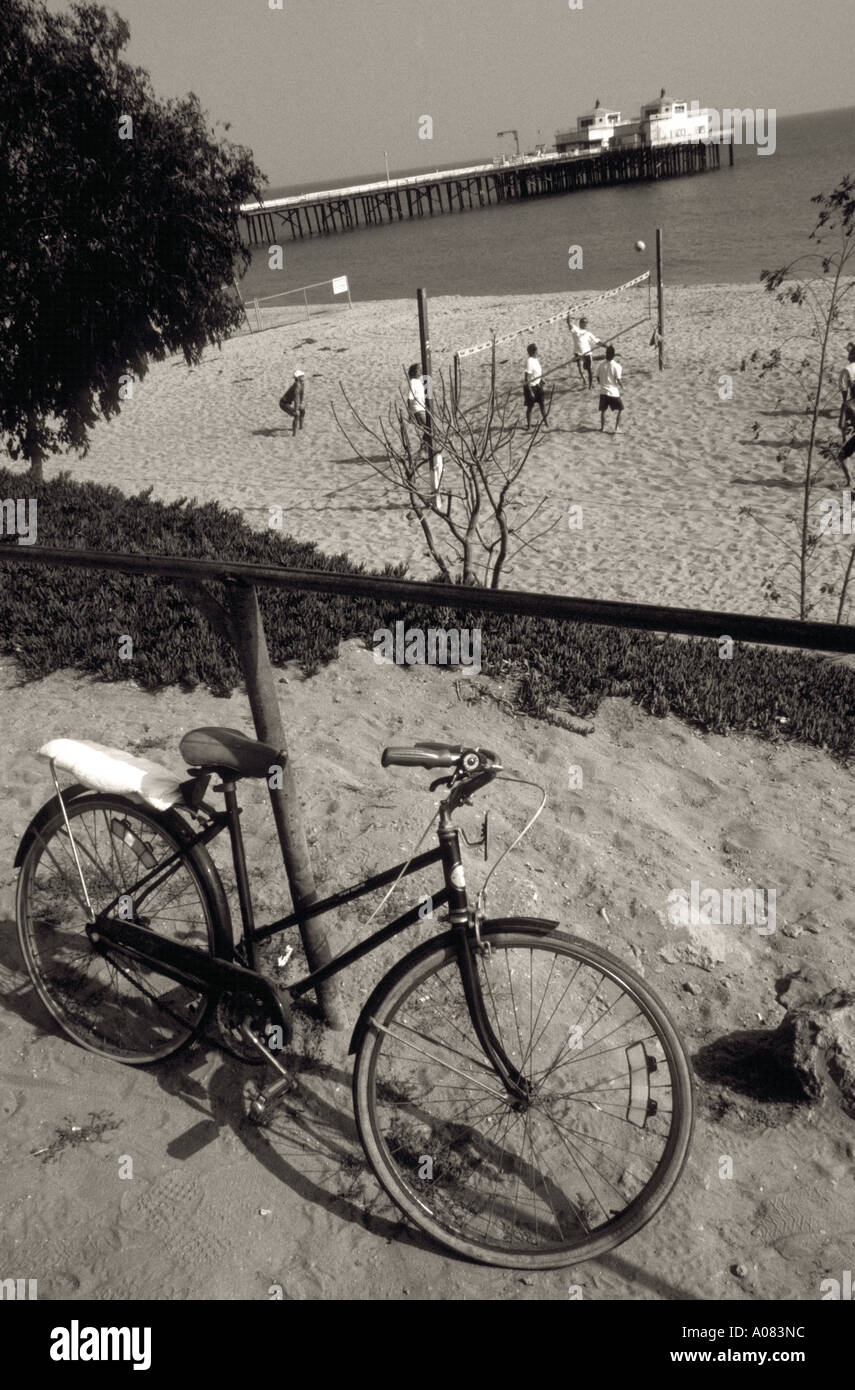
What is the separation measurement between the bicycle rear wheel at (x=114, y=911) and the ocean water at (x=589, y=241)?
41.1 m

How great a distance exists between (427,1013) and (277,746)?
923mm

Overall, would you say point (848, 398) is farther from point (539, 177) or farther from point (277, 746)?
point (539, 177)

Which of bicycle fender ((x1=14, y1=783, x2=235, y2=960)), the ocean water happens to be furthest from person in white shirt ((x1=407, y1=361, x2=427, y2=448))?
the ocean water

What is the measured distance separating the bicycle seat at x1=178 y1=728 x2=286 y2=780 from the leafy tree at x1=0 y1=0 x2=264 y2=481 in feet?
41.3

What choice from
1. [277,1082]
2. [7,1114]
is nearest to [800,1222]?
[277,1082]

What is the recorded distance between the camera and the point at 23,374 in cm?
1541

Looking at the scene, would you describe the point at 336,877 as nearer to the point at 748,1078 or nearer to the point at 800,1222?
the point at 748,1078

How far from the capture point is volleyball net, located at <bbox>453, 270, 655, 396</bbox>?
2427 cm

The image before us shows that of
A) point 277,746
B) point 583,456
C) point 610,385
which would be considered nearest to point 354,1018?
point 277,746

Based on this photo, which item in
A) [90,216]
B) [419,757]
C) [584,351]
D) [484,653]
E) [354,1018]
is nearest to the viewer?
[419,757]

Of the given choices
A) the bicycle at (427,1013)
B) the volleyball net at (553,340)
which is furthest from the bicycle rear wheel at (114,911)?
the volleyball net at (553,340)

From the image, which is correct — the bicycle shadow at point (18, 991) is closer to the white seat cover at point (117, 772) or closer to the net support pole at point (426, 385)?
the white seat cover at point (117, 772)

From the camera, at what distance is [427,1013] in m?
3.11
